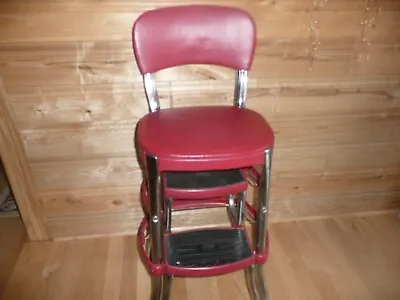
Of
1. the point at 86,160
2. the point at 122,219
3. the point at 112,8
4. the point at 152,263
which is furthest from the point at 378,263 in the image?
the point at 112,8

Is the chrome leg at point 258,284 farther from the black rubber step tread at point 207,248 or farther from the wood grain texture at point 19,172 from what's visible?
the wood grain texture at point 19,172

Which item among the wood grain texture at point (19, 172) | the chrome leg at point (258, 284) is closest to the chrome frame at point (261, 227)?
the chrome leg at point (258, 284)

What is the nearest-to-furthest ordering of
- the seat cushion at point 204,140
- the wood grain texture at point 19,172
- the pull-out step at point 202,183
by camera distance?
the seat cushion at point 204,140 → the pull-out step at point 202,183 → the wood grain texture at point 19,172

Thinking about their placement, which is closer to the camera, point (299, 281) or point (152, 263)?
point (152, 263)

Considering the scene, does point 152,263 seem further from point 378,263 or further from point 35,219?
point 378,263

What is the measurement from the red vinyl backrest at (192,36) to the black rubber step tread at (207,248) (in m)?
0.49

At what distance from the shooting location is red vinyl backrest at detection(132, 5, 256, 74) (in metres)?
0.93

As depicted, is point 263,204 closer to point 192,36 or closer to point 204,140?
point 204,140

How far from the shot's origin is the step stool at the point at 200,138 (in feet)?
2.76

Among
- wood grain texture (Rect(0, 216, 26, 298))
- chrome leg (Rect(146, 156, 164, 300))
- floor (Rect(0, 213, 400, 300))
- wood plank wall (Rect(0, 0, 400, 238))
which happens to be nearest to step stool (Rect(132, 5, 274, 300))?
chrome leg (Rect(146, 156, 164, 300))

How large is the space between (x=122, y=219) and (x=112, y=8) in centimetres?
79

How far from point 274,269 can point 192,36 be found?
2.83 feet

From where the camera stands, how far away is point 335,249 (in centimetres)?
137

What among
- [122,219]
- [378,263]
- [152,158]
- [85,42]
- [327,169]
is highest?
[85,42]
